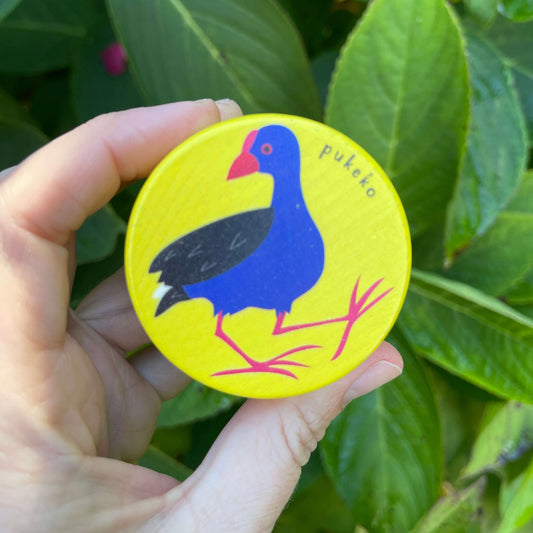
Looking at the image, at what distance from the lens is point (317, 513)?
121 cm

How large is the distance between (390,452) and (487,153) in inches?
18.4

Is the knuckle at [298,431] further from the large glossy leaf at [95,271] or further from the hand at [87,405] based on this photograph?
the large glossy leaf at [95,271]

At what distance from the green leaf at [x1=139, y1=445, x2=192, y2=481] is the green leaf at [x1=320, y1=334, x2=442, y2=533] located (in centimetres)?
30

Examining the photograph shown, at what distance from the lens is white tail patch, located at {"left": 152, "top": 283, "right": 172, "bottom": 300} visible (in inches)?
24.0

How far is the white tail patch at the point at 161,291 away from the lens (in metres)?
0.61

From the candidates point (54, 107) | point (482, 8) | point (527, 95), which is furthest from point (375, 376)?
point (54, 107)

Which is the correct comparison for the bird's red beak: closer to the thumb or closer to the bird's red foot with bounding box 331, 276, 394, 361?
the bird's red foot with bounding box 331, 276, 394, 361

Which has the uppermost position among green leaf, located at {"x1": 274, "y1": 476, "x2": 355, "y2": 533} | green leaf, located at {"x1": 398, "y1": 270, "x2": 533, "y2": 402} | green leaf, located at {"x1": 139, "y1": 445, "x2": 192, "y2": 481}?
green leaf, located at {"x1": 398, "y1": 270, "x2": 533, "y2": 402}

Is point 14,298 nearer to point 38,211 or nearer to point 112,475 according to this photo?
point 38,211

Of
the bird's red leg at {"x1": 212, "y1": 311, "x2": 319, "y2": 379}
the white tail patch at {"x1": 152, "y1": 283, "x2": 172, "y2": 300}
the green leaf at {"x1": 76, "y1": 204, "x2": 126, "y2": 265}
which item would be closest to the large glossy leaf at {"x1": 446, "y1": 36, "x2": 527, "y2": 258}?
the bird's red leg at {"x1": 212, "y1": 311, "x2": 319, "y2": 379}

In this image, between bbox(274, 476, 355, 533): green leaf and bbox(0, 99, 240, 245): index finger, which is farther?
bbox(274, 476, 355, 533): green leaf

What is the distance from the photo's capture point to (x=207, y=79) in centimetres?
79

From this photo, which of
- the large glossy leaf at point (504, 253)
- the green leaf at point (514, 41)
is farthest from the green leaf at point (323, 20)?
the large glossy leaf at point (504, 253)

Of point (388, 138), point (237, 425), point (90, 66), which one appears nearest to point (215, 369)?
point (237, 425)
